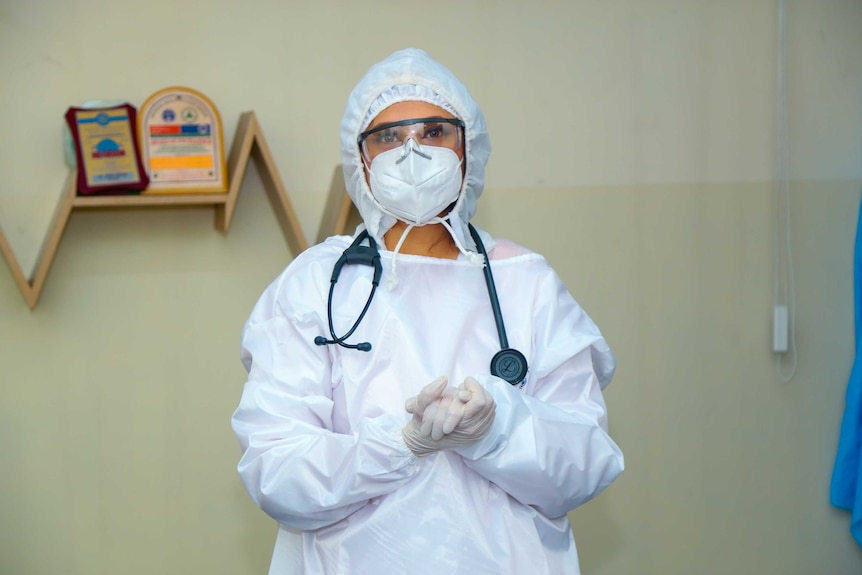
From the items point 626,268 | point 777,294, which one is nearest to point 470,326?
point 626,268

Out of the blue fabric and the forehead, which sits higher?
the forehead

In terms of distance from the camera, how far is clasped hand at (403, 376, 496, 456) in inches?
52.9

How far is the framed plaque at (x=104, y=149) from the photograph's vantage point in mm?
2316

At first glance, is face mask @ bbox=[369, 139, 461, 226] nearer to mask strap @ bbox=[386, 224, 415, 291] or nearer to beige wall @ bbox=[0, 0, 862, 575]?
mask strap @ bbox=[386, 224, 415, 291]

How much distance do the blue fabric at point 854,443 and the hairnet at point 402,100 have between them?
144 centimetres

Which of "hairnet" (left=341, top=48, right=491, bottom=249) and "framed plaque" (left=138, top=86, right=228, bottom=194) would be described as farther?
"framed plaque" (left=138, top=86, right=228, bottom=194)

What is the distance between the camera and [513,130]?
2.69m

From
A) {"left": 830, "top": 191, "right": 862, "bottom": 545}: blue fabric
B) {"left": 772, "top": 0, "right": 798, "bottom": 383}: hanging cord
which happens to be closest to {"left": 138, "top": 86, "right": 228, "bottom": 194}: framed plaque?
{"left": 772, "top": 0, "right": 798, "bottom": 383}: hanging cord

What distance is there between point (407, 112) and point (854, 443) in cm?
177

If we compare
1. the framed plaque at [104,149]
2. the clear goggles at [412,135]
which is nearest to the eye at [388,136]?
the clear goggles at [412,135]

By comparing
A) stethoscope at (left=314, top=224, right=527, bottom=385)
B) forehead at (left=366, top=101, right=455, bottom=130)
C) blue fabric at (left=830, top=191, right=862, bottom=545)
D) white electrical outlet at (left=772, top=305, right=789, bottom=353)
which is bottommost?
blue fabric at (left=830, top=191, right=862, bottom=545)

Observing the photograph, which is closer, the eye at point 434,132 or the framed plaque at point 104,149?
the eye at point 434,132

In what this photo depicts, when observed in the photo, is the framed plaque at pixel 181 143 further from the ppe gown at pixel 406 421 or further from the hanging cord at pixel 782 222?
the hanging cord at pixel 782 222

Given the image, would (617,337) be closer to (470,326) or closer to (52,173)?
(470,326)
